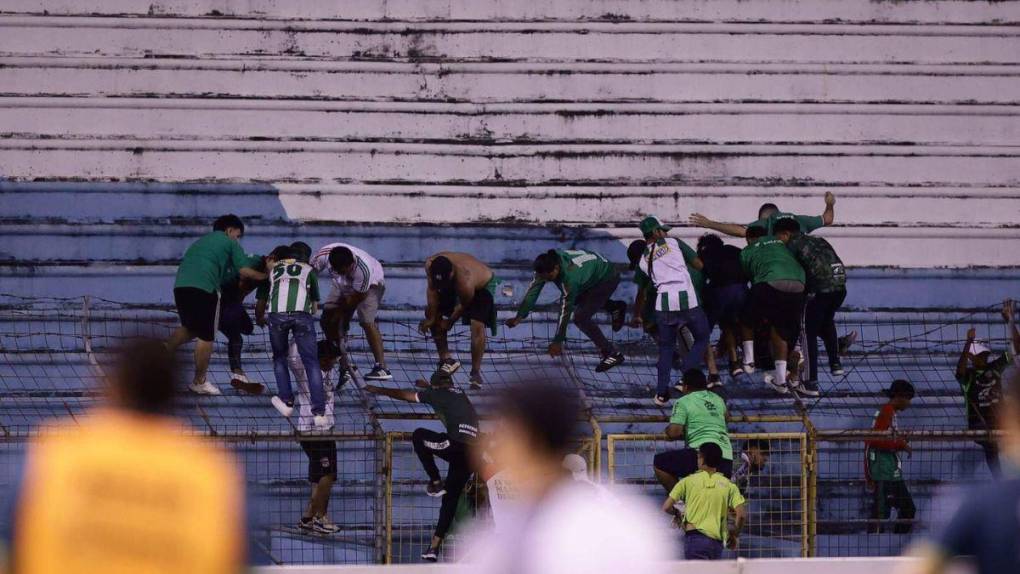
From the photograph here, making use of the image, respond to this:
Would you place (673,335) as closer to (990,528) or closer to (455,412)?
(455,412)

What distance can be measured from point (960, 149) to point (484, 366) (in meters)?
4.84

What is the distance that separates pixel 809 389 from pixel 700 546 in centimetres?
225

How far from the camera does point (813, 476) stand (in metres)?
9.98

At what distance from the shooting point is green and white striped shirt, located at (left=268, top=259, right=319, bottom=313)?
10211 millimetres

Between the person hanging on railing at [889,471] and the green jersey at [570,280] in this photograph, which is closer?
the person hanging on railing at [889,471]

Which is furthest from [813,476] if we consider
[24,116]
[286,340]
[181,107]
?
[24,116]

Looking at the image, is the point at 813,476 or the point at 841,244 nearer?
the point at 813,476

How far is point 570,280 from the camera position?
36.1ft

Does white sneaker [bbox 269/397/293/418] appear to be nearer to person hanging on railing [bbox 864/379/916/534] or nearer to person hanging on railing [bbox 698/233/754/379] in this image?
person hanging on railing [bbox 698/233/754/379]

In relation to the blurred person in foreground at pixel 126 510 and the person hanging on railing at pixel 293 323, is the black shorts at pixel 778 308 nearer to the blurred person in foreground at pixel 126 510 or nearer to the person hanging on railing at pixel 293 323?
the person hanging on railing at pixel 293 323

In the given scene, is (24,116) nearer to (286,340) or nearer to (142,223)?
(142,223)

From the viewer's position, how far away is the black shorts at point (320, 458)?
1012 cm

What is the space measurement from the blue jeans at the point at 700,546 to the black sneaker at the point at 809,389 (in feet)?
7.02

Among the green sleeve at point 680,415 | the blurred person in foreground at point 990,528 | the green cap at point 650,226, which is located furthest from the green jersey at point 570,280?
the blurred person in foreground at point 990,528
